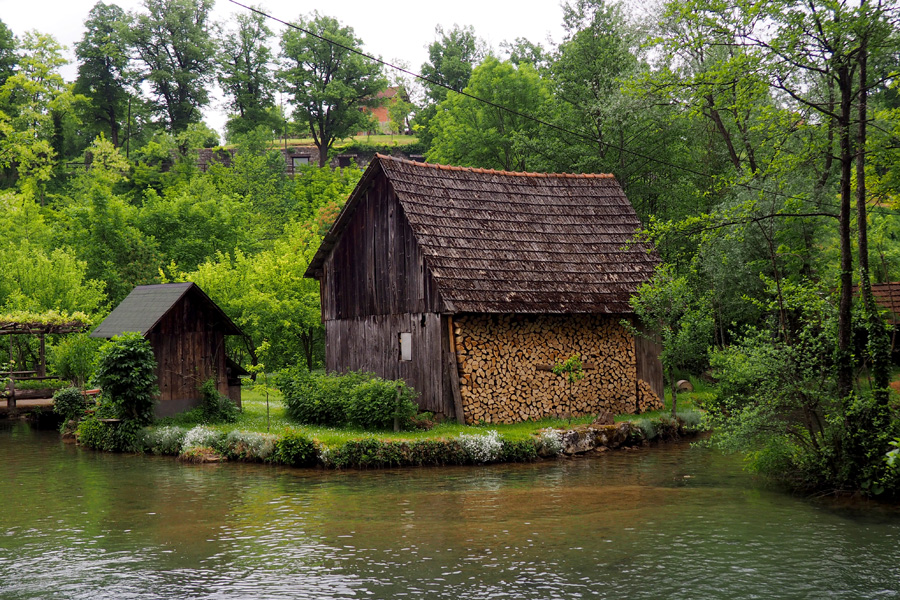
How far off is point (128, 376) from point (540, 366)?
10749 millimetres

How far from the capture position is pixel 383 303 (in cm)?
2312

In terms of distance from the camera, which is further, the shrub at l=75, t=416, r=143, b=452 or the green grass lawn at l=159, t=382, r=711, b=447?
the shrub at l=75, t=416, r=143, b=452

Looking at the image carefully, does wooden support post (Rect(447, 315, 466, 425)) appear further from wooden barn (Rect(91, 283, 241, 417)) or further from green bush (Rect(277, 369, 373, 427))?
wooden barn (Rect(91, 283, 241, 417))

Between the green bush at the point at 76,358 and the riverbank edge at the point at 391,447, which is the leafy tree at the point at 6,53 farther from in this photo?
the riverbank edge at the point at 391,447

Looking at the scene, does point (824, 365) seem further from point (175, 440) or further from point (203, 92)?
point (203, 92)

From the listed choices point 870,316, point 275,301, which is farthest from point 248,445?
point 275,301

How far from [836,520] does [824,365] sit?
2.99 m

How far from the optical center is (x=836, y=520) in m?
12.3

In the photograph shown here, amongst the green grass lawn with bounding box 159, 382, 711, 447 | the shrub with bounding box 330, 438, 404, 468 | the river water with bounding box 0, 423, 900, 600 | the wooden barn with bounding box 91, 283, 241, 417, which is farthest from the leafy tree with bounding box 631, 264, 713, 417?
the wooden barn with bounding box 91, 283, 241, 417

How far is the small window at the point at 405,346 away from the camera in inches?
883

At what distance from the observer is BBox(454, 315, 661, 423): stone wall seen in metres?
21.1

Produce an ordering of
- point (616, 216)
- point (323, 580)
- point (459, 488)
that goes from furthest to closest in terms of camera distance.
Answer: point (616, 216) → point (459, 488) → point (323, 580)

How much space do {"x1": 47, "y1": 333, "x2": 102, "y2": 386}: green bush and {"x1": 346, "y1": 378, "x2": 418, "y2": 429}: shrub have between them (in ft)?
48.2

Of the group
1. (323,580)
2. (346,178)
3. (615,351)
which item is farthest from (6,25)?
(323,580)
